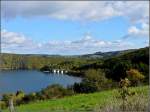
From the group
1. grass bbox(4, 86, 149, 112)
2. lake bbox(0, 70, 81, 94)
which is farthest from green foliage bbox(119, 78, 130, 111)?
lake bbox(0, 70, 81, 94)

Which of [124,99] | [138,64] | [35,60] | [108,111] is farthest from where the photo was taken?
[35,60]

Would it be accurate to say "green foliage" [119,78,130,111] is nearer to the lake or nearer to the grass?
the grass

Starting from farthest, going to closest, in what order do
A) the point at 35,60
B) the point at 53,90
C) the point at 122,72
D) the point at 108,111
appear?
the point at 35,60, the point at 122,72, the point at 53,90, the point at 108,111

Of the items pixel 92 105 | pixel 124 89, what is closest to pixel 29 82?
pixel 92 105

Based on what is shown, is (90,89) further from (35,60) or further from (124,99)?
(35,60)

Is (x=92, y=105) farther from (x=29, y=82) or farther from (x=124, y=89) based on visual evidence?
(x=29, y=82)

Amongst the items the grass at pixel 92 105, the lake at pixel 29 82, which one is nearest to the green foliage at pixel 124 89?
the grass at pixel 92 105

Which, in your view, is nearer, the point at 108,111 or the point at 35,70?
the point at 108,111

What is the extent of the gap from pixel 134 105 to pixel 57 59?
11329cm

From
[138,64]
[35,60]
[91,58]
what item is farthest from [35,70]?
[138,64]

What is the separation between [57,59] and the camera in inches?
4776

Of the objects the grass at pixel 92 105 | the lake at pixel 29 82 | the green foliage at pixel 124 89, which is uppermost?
the green foliage at pixel 124 89

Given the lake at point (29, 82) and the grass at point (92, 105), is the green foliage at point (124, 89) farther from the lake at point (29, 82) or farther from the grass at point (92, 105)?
the lake at point (29, 82)

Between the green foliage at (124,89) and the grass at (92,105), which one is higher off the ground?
the green foliage at (124,89)
